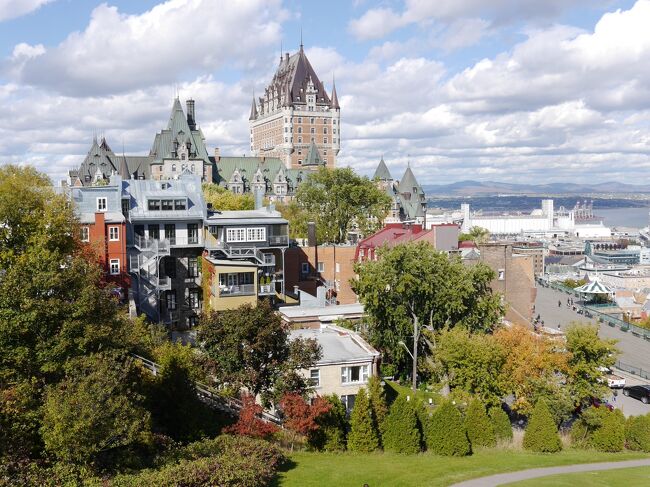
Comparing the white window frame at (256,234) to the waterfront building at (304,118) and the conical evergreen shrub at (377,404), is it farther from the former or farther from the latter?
the waterfront building at (304,118)

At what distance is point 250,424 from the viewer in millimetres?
27891

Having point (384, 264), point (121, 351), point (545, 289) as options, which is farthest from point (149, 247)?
point (545, 289)

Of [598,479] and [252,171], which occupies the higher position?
[252,171]

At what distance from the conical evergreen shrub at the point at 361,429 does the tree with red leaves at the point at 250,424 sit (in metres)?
3.94

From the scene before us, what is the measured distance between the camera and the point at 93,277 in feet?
85.9

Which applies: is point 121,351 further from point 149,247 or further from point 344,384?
point 149,247

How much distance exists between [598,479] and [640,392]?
828 inches

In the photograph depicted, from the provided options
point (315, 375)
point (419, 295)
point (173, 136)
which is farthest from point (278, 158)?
point (315, 375)

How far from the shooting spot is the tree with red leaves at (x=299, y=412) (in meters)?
28.4

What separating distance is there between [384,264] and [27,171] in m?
22.6

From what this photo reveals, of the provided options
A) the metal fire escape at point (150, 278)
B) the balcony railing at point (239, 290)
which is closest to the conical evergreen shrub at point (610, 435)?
the balcony railing at point (239, 290)

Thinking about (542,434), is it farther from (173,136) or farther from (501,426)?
(173,136)

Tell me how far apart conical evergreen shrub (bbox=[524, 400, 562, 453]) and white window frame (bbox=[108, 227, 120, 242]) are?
95.6 feet

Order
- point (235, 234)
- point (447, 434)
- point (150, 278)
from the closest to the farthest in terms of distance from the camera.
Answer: point (447, 434) < point (150, 278) < point (235, 234)
